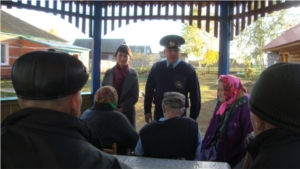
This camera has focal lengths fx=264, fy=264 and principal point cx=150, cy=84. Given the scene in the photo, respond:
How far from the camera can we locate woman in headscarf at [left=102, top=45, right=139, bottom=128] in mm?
3721

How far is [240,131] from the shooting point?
8.01 feet

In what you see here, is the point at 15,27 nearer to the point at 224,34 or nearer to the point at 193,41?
the point at 193,41

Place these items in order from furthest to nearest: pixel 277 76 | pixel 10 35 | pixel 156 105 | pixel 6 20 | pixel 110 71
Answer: pixel 6 20 → pixel 10 35 → pixel 110 71 → pixel 156 105 → pixel 277 76

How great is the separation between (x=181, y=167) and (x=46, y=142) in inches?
46.5

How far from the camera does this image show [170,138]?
2100 mm

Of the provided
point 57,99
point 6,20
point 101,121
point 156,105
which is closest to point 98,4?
point 156,105

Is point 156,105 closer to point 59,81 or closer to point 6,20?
point 59,81

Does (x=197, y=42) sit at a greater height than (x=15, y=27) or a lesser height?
lesser

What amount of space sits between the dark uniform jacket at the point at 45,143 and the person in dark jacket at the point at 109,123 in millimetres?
1439

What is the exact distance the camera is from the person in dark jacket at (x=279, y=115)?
3.26 feet

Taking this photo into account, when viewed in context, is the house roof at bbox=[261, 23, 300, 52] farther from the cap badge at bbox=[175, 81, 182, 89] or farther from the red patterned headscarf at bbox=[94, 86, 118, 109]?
the red patterned headscarf at bbox=[94, 86, 118, 109]

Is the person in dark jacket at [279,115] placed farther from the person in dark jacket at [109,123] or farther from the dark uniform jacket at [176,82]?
the dark uniform jacket at [176,82]

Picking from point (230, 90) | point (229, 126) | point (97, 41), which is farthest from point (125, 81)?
point (229, 126)

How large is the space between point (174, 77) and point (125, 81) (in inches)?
30.8
